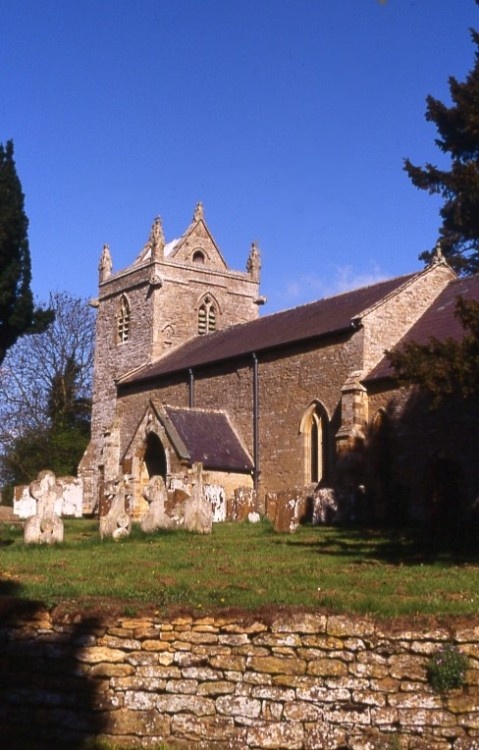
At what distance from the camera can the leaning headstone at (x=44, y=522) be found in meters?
17.9

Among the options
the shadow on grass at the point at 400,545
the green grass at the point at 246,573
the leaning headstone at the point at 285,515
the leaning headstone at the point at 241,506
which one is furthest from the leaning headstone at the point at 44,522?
the leaning headstone at the point at 241,506

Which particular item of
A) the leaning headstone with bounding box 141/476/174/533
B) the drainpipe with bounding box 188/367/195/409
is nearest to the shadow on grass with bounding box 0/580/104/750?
the leaning headstone with bounding box 141/476/174/533

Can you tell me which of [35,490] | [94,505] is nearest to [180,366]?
[94,505]

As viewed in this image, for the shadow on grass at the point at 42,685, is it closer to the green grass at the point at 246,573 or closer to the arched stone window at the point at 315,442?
the green grass at the point at 246,573

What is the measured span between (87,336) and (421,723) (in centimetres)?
4532

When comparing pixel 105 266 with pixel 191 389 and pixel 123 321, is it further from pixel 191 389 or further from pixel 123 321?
pixel 191 389

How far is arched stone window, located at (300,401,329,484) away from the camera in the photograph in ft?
93.0

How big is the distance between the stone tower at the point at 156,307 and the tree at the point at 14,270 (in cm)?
870

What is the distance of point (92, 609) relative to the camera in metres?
8.87

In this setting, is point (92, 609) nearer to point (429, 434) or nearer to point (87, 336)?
point (429, 434)

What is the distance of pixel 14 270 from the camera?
1177 inches

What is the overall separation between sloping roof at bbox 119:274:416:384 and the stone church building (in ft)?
0.27

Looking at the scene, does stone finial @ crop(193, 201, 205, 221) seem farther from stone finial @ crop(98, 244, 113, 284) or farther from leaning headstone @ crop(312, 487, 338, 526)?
leaning headstone @ crop(312, 487, 338, 526)

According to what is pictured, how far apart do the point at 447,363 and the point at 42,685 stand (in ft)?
25.7
